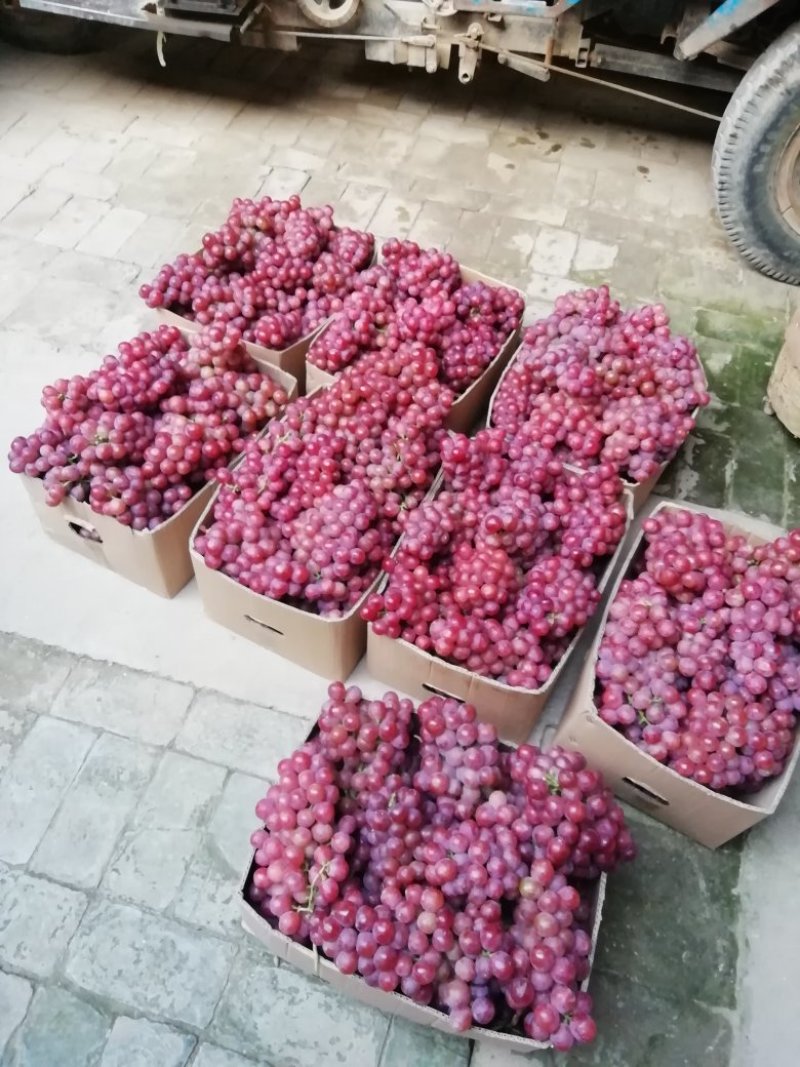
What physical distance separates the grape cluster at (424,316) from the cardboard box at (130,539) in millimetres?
630

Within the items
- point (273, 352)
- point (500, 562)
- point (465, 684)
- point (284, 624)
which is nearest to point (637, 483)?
point (500, 562)

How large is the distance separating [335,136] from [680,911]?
3.41 m

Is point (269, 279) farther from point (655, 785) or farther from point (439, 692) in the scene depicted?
point (655, 785)

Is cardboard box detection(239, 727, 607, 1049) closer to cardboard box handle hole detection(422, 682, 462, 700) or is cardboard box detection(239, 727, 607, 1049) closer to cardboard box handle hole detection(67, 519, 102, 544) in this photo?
cardboard box handle hole detection(422, 682, 462, 700)

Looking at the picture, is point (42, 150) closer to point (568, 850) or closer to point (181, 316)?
point (181, 316)

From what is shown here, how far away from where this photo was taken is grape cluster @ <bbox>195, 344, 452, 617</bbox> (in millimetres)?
1807

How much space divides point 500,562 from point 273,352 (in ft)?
3.27

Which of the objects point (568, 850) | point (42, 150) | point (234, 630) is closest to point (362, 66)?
point (42, 150)

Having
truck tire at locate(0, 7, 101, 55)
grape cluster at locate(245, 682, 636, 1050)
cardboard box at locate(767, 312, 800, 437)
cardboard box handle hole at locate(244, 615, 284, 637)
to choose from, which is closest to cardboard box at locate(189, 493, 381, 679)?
cardboard box handle hole at locate(244, 615, 284, 637)

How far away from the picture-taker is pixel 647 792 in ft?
5.59

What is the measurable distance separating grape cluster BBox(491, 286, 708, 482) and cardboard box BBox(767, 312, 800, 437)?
0.42m

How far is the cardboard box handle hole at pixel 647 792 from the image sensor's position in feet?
5.51

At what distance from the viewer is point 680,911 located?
1.69 metres

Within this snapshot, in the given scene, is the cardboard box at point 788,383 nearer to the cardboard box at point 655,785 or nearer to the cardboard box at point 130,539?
the cardboard box at point 655,785
